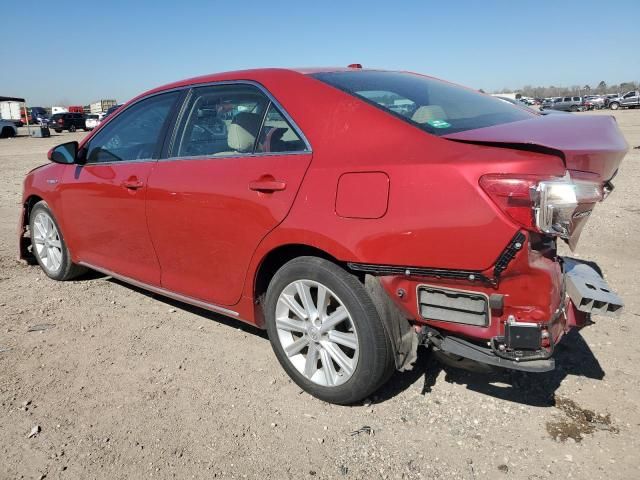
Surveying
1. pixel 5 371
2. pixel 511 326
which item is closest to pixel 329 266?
pixel 511 326

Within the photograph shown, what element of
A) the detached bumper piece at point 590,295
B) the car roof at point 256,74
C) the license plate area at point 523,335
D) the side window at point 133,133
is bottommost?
the license plate area at point 523,335

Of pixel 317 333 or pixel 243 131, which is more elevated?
pixel 243 131

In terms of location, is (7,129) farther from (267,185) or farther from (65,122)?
(267,185)

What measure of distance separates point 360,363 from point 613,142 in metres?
1.60

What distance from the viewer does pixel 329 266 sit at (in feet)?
8.62

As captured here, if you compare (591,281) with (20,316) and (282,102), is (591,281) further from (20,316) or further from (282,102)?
(20,316)

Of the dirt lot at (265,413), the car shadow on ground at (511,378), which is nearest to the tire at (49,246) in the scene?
the dirt lot at (265,413)

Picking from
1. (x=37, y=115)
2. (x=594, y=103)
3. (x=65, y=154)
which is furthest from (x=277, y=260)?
(x=594, y=103)

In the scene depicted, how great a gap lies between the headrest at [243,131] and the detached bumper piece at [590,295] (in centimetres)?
177

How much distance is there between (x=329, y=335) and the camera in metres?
2.75

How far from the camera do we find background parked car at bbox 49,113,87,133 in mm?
41656

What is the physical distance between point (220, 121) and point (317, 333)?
145cm

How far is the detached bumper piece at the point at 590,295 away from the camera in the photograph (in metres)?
2.37

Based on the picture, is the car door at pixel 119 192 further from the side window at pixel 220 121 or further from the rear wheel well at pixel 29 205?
the rear wheel well at pixel 29 205
